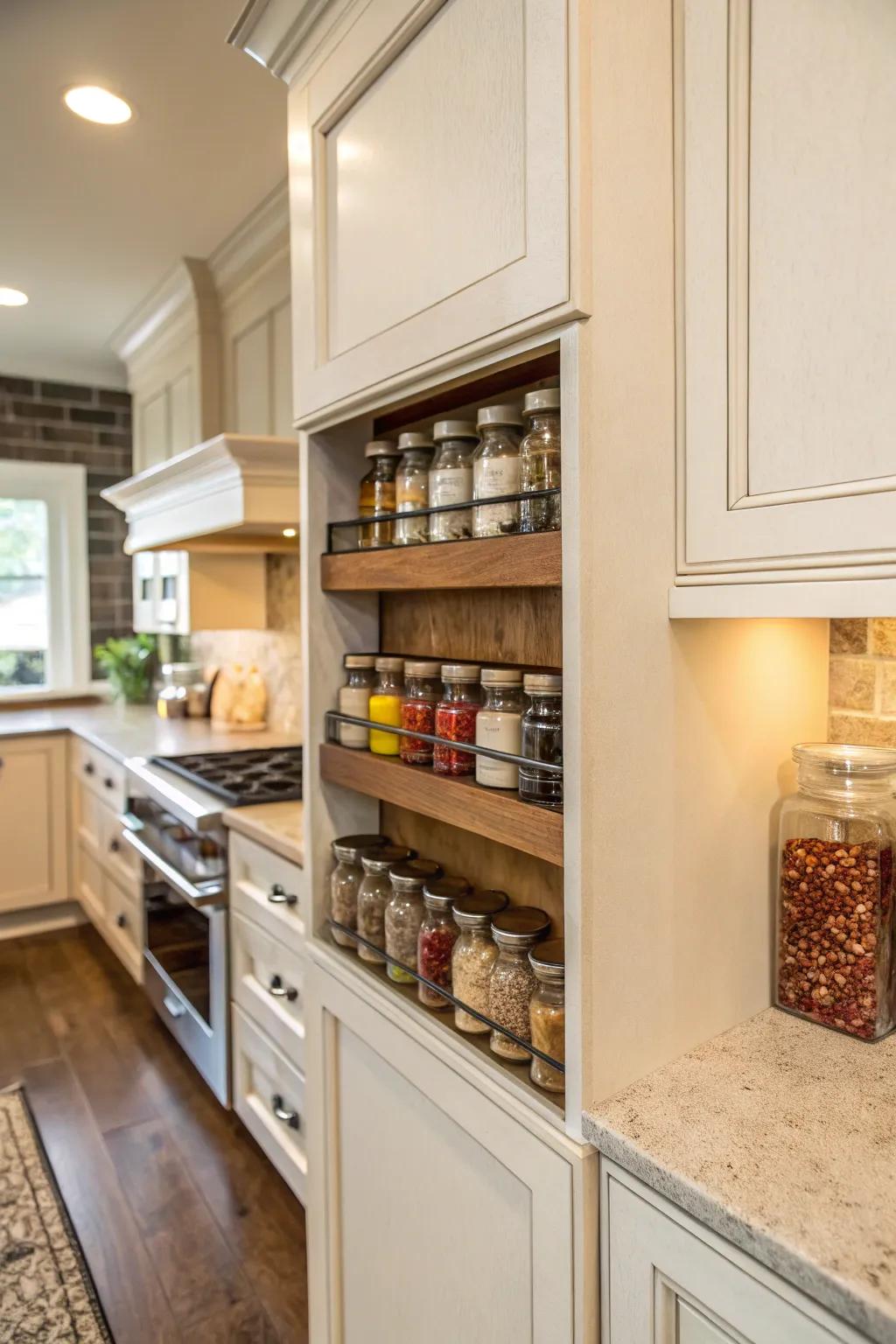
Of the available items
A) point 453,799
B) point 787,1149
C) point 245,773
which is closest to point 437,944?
point 453,799

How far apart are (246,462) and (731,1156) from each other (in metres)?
2.05

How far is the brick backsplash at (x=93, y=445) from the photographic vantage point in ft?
13.9

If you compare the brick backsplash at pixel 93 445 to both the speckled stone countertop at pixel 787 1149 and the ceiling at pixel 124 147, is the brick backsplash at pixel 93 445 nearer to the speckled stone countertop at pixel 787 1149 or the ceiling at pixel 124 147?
the ceiling at pixel 124 147

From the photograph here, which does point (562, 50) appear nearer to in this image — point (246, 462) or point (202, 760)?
point (246, 462)

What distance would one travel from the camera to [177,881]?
244 centimetres

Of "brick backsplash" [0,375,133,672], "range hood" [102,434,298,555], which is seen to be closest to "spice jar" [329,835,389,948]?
"range hood" [102,434,298,555]

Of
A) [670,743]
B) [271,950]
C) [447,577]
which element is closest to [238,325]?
[271,950]

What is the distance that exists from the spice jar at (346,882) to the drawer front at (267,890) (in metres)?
0.35

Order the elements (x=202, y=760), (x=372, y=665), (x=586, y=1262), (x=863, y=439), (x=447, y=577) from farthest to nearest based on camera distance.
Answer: (x=202, y=760)
(x=372, y=665)
(x=447, y=577)
(x=586, y=1262)
(x=863, y=439)

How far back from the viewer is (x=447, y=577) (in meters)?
1.10

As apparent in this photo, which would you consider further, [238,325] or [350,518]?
[238,325]

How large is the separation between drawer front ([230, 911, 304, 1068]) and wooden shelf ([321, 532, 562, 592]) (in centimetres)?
91

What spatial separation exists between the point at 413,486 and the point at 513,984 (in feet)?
2.27

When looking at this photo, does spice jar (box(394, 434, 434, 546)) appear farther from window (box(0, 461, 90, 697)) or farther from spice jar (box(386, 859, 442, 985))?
window (box(0, 461, 90, 697))
